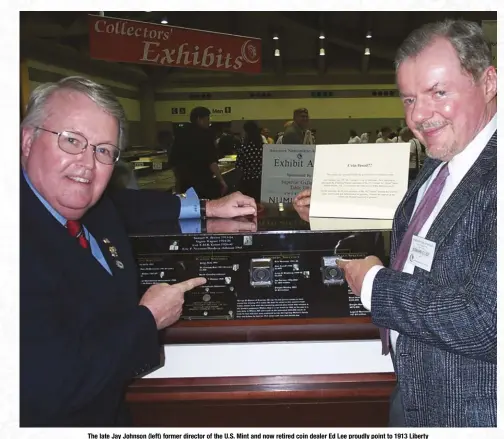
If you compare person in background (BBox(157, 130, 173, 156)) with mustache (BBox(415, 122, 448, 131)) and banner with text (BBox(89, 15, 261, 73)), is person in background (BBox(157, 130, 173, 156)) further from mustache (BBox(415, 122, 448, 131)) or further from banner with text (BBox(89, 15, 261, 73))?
mustache (BBox(415, 122, 448, 131))

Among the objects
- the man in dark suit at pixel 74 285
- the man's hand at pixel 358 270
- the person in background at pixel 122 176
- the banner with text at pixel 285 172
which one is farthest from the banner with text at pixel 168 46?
the man's hand at pixel 358 270

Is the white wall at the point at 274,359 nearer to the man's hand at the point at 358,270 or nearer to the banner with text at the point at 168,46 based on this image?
the man's hand at the point at 358,270

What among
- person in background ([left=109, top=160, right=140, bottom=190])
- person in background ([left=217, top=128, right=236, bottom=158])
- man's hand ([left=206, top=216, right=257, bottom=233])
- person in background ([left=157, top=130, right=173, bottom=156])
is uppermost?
person in background ([left=157, top=130, right=173, bottom=156])

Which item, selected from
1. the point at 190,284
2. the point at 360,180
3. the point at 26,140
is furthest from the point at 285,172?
the point at 26,140

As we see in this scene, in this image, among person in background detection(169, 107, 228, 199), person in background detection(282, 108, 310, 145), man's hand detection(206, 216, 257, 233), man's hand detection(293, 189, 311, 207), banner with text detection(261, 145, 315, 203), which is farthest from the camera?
person in background detection(282, 108, 310, 145)

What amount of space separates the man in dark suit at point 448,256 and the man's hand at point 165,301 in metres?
0.44

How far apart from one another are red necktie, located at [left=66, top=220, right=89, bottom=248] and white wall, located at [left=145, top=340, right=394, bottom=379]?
0.41 m

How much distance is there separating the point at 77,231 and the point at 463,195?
37.1 inches

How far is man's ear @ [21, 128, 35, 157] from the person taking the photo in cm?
116

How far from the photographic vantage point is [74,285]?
1.11 m

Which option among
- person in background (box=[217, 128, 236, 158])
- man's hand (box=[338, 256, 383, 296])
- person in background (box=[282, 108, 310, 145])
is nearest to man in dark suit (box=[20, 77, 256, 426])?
man's hand (box=[338, 256, 383, 296])

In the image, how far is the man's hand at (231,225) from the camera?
4.95 ft

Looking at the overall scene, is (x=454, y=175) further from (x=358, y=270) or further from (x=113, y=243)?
(x=113, y=243)

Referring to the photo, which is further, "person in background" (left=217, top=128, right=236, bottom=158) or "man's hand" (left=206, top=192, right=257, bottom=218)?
"person in background" (left=217, top=128, right=236, bottom=158)
